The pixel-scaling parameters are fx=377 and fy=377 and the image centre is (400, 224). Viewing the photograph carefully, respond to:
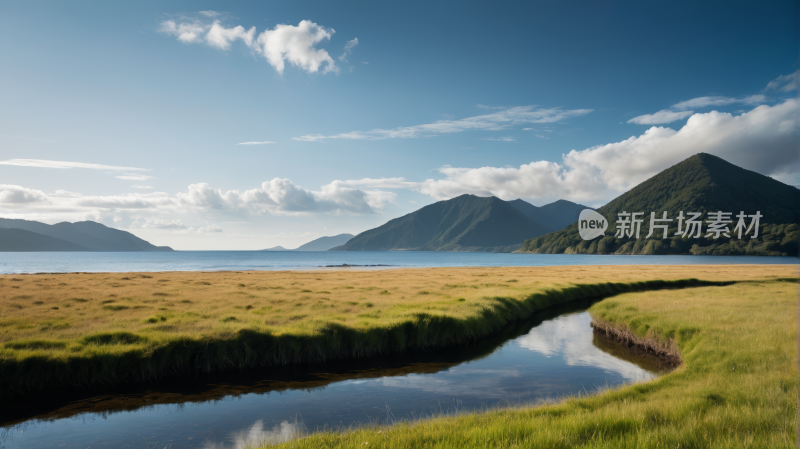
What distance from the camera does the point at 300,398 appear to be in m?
17.2

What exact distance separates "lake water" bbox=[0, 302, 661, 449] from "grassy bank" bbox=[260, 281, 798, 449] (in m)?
3.34

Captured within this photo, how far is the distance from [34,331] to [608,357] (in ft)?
113

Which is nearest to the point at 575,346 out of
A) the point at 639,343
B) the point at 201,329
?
the point at 639,343

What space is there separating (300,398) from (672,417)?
14070 mm

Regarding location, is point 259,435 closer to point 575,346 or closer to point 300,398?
point 300,398

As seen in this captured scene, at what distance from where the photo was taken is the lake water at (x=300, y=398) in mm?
13750

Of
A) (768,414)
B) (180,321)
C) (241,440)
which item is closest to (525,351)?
(768,414)

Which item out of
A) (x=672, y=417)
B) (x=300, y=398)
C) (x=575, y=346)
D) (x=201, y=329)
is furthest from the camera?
(x=575, y=346)

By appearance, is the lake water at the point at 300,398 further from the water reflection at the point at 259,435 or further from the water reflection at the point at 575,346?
the water reflection at the point at 575,346

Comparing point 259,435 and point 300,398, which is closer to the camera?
point 259,435

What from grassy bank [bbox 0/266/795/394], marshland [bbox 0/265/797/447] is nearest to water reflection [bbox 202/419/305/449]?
marshland [bbox 0/265/797/447]

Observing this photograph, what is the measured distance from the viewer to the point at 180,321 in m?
25.4

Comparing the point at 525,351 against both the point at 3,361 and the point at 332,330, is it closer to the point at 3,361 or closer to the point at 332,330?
the point at 332,330

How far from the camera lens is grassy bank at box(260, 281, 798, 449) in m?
8.73
